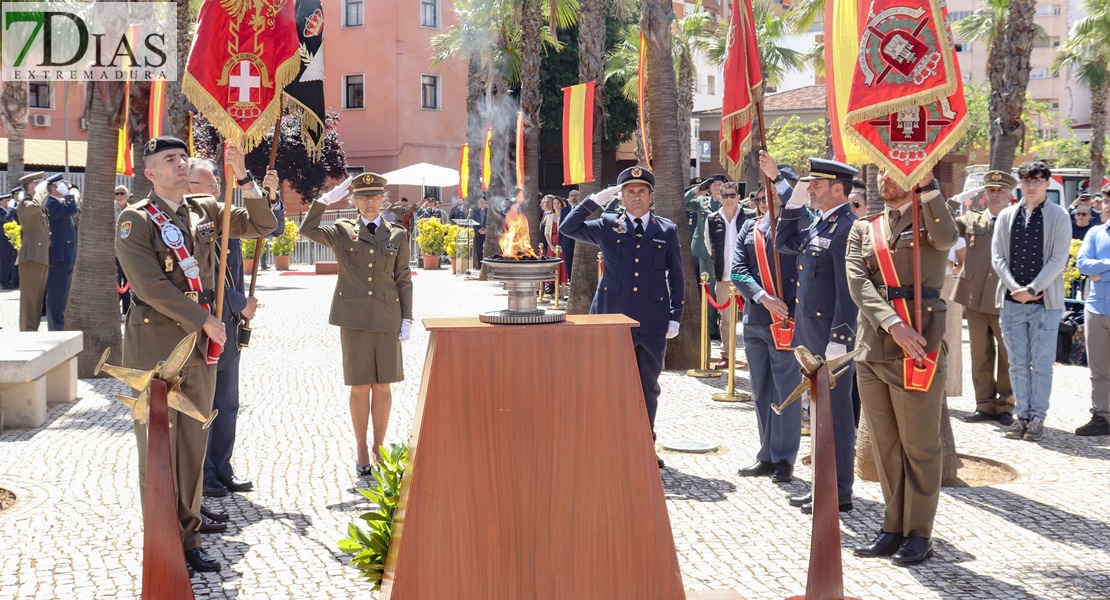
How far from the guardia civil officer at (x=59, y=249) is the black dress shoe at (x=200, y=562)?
393 inches

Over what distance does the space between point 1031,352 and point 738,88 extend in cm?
361

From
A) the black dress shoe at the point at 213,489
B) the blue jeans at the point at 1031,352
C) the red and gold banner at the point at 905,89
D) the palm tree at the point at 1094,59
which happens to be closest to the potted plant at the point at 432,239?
the palm tree at the point at 1094,59

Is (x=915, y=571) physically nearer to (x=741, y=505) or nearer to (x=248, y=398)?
(x=741, y=505)

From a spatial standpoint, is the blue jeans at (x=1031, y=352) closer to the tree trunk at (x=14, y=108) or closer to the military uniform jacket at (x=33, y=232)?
the military uniform jacket at (x=33, y=232)

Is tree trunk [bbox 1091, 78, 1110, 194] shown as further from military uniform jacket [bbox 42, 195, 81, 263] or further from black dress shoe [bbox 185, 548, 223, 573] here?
black dress shoe [bbox 185, 548, 223, 573]

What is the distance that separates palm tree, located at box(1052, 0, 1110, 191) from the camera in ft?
107

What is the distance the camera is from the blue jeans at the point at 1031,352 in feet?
28.5

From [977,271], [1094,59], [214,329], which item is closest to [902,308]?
[214,329]

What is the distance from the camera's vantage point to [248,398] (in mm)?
10414

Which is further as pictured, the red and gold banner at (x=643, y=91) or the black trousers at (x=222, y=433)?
the red and gold banner at (x=643, y=91)

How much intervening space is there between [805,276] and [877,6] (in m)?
1.81

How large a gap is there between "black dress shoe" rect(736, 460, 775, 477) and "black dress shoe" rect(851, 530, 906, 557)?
1779 mm

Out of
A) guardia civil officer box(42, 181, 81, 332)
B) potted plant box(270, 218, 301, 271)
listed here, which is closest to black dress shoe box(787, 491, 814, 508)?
guardia civil officer box(42, 181, 81, 332)

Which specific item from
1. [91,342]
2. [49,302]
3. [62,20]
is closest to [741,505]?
[91,342]
